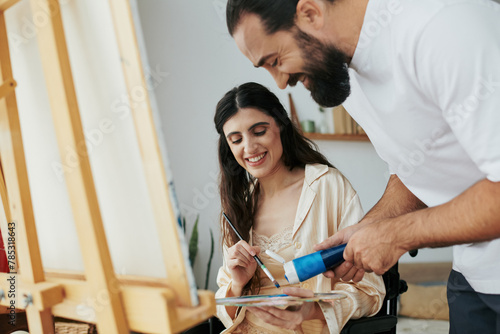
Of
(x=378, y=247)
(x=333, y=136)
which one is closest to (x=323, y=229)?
(x=378, y=247)

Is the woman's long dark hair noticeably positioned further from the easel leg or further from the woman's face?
the easel leg

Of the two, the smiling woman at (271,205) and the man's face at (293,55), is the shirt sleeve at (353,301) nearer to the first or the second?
the smiling woman at (271,205)

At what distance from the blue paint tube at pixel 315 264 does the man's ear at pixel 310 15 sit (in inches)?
20.9

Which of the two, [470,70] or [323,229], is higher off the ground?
[470,70]

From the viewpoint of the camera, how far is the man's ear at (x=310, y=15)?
36.1 inches

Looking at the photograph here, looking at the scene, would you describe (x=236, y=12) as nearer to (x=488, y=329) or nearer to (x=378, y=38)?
(x=378, y=38)

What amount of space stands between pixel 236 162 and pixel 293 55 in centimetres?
90

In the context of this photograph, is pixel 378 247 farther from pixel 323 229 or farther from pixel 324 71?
pixel 323 229

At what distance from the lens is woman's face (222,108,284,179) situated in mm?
1672

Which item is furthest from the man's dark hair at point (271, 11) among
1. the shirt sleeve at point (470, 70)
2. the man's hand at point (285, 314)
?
the man's hand at point (285, 314)

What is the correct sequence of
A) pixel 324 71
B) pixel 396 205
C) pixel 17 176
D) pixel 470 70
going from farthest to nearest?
pixel 396 205 → pixel 324 71 → pixel 17 176 → pixel 470 70

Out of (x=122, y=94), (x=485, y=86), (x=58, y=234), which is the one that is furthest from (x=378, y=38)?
(x=58, y=234)

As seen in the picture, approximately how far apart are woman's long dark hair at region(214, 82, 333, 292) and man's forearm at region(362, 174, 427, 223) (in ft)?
1.85

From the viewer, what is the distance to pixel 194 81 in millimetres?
3072
